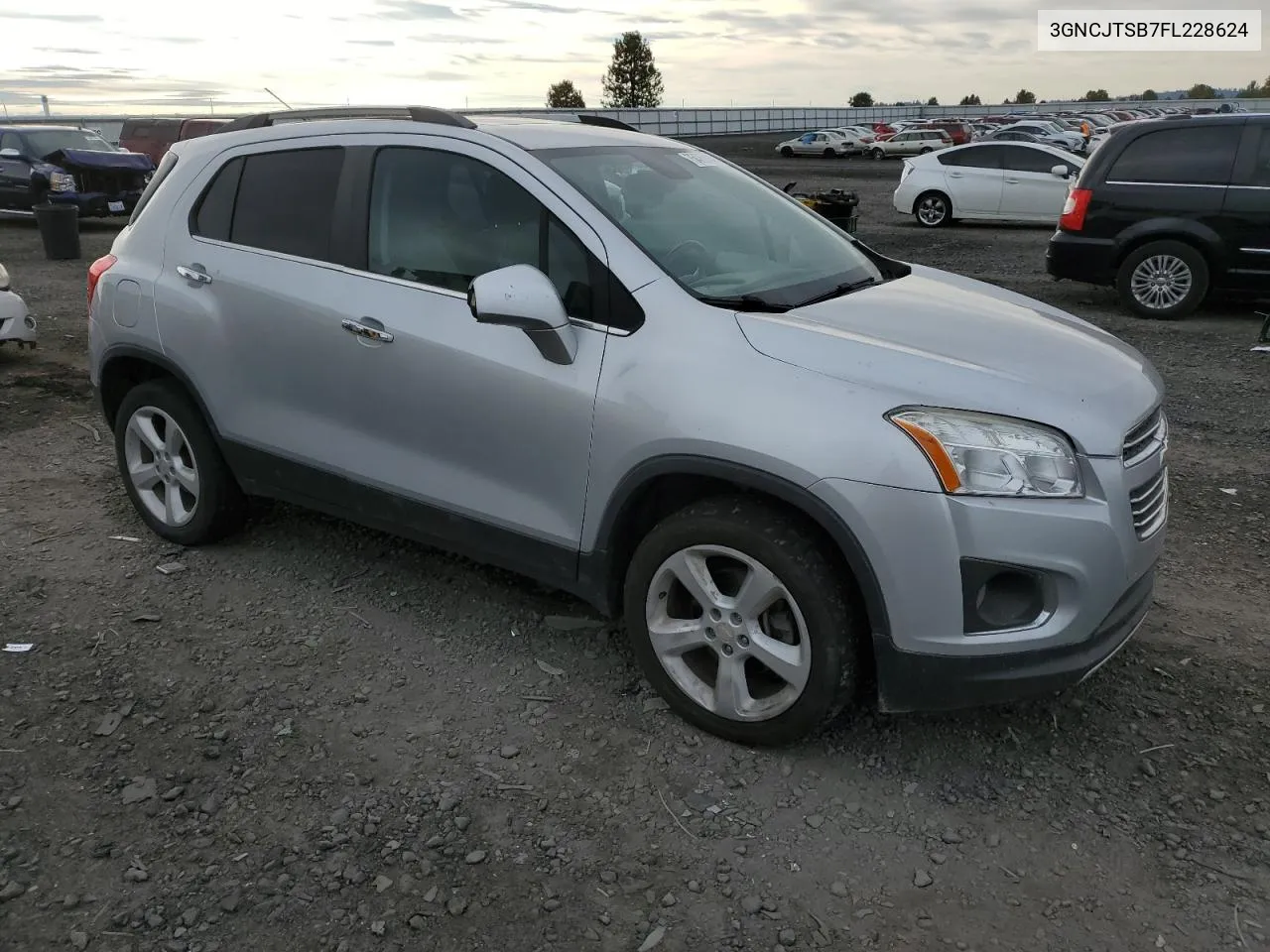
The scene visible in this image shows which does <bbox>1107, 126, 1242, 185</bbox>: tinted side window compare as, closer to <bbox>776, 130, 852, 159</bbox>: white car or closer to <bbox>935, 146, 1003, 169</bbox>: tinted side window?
<bbox>935, 146, 1003, 169</bbox>: tinted side window

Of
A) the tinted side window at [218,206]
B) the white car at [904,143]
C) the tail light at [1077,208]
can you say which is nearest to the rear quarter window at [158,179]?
the tinted side window at [218,206]

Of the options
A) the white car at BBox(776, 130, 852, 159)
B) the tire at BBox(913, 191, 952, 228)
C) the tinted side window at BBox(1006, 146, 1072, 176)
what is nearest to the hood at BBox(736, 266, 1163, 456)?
the tinted side window at BBox(1006, 146, 1072, 176)

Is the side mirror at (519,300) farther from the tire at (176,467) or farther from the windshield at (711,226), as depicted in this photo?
the tire at (176,467)

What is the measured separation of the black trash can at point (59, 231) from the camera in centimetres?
1377

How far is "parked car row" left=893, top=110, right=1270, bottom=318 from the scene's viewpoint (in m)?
9.09

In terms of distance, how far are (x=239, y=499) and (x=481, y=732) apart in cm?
188

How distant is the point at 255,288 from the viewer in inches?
156

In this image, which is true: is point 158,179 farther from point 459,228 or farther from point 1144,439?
point 1144,439

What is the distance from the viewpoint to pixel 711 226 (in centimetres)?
362

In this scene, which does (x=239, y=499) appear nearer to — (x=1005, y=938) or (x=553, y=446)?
(x=553, y=446)

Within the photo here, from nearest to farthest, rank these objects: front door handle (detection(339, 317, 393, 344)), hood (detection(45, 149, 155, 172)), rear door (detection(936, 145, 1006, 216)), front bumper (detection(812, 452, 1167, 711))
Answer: front bumper (detection(812, 452, 1167, 711))
front door handle (detection(339, 317, 393, 344))
hood (detection(45, 149, 155, 172))
rear door (detection(936, 145, 1006, 216))

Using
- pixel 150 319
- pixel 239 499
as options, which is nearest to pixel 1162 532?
pixel 239 499

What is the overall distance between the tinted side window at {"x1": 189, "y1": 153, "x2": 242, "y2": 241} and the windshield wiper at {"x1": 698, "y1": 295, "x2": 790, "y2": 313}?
218 centimetres

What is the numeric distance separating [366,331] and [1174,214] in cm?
835
